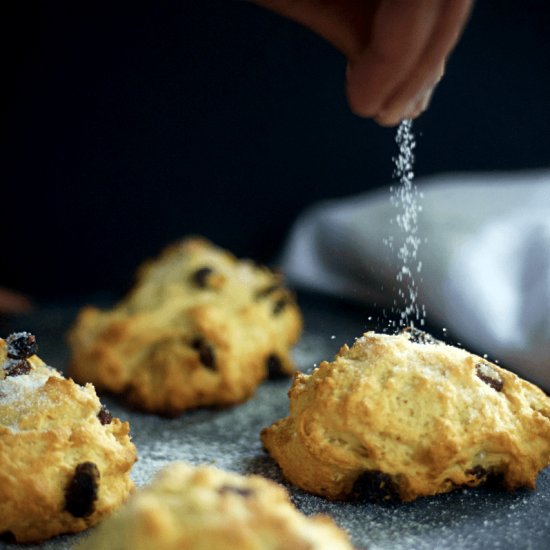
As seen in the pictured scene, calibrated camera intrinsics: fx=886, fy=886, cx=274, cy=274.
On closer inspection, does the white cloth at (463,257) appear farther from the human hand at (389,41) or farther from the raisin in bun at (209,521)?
the raisin in bun at (209,521)

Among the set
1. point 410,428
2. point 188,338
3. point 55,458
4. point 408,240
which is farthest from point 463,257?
point 55,458

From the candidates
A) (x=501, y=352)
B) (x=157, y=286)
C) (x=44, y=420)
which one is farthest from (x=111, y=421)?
(x=501, y=352)

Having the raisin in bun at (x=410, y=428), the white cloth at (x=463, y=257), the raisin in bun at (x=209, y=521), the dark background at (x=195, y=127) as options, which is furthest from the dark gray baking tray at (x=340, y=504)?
the dark background at (x=195, y=127)

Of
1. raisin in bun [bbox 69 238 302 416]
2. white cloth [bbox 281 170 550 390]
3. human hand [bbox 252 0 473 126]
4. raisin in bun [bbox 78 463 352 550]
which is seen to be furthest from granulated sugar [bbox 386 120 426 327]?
raisin in bun [bbox 78 463 352 550]

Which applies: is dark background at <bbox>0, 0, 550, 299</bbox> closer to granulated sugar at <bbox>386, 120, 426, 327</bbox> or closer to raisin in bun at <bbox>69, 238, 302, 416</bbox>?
granulated sugar at <bbox>386, 120, 426, 327</bbox>

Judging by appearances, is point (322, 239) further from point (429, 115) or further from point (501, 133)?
point (501, 133)

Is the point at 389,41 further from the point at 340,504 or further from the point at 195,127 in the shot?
the point at 195,127
